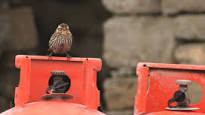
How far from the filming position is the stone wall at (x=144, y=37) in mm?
4238

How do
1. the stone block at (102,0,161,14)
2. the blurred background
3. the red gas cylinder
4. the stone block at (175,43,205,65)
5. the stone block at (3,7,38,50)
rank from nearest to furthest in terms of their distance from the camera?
the red gas cylinder → the stone block at (175,43,205,65) → the blurred background → the stone block at (102,0,161,14) → the stone block at (3,7,38,50)

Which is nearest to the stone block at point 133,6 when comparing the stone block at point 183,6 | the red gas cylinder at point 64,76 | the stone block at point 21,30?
the stone block at point 183,6

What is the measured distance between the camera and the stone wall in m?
4.24

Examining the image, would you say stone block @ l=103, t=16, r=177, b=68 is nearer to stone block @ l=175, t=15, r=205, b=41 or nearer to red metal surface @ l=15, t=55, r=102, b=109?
stone block @ l=175, t=15, r=205, b=41

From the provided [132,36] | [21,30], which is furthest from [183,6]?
[21,30]

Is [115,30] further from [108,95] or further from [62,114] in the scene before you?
[62,114]

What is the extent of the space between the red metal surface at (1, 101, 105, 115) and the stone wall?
7.25 feet

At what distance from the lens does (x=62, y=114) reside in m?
2.03

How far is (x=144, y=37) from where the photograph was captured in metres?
4.41

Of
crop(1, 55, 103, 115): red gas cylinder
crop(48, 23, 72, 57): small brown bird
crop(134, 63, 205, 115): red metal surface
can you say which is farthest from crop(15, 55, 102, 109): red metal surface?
crop(48, 23, 72, 57): small brown bird

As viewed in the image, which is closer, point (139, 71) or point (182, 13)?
point (139, 71)

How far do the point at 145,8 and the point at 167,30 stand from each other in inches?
12.8

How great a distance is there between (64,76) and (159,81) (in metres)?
0.49

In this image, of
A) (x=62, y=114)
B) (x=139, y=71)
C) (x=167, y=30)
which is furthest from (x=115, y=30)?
(x=62, y=114)
